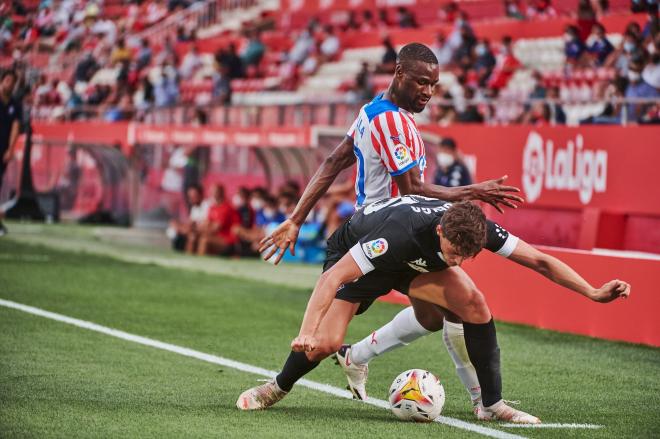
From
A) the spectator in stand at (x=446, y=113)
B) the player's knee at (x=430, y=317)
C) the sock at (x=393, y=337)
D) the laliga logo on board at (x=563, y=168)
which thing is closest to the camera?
the player's knee at (x=430, y=317)

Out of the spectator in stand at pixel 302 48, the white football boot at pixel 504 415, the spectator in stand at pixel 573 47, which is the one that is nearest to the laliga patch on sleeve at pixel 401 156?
the white football boot at pixel 504 415

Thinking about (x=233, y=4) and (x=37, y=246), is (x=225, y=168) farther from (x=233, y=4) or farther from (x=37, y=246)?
(x=233, y=4)

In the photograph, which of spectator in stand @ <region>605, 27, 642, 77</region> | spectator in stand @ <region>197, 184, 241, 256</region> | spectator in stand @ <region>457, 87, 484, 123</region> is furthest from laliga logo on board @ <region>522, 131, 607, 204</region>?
spectator in stand @ <region>197, 184, 241, 256</region>

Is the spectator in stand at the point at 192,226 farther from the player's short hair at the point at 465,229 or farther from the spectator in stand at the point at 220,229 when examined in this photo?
the player's short hair at the point at 465,229

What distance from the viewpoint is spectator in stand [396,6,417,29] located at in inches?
1045

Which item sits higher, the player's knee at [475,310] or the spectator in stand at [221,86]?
the spectator in stand at [221,86]

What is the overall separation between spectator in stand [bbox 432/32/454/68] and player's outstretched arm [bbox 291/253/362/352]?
15.6m

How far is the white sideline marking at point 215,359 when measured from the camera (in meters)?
6.75

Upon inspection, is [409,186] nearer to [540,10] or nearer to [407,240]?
[407,240]

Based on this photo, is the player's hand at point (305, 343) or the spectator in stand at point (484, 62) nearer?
the player's hand at point (305, 343)

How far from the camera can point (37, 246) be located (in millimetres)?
18891

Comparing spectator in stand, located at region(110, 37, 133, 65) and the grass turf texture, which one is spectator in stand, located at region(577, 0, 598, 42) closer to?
the grass turf texture

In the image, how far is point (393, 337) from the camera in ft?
→ 24.8

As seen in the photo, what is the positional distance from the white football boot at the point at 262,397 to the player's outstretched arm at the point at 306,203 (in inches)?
28.8
